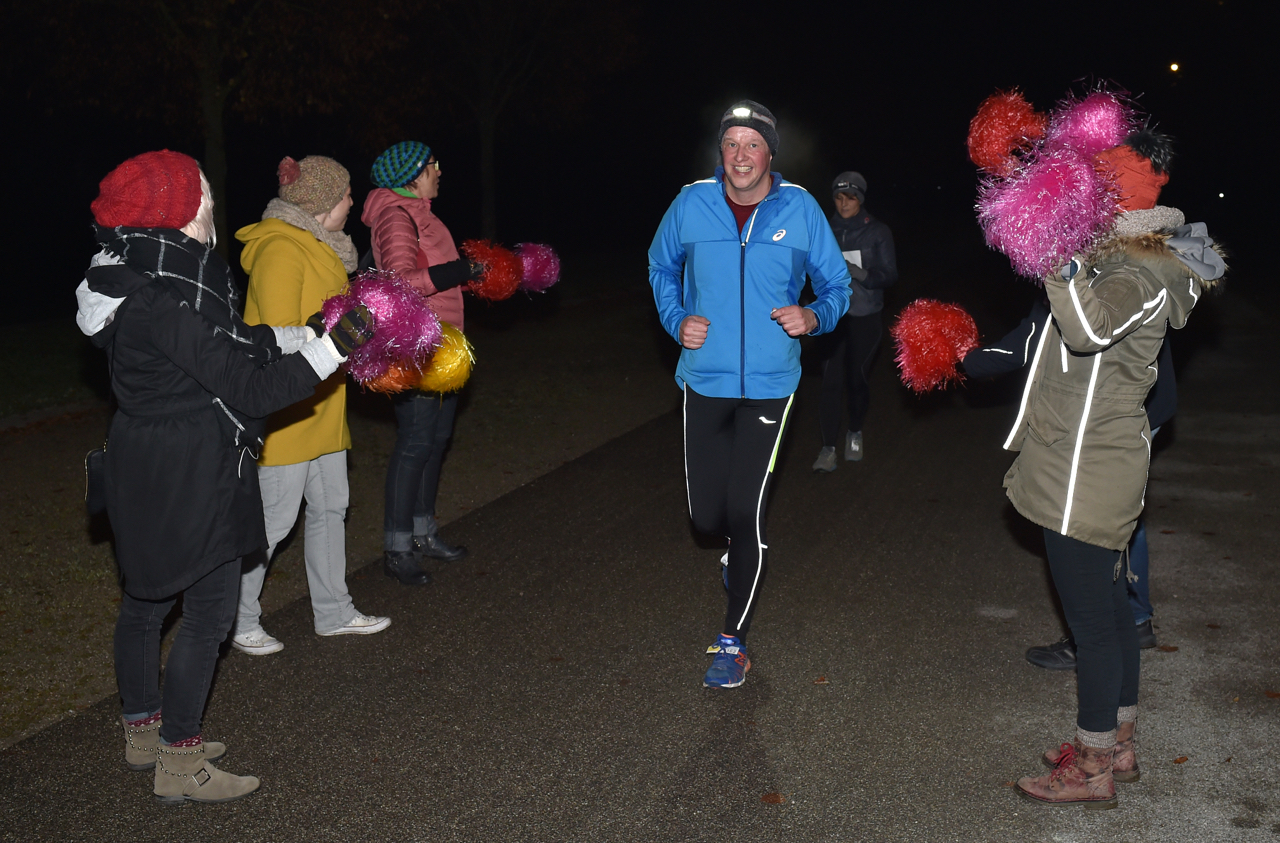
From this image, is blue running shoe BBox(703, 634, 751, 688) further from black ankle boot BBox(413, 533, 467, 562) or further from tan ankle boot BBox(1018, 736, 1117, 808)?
black ankle boot BBox(413, 533, 467, 562)

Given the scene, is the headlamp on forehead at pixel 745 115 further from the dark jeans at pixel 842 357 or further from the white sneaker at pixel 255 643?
the dark jeans at pixel 842 357

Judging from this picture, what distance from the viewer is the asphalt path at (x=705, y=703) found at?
12.0ft

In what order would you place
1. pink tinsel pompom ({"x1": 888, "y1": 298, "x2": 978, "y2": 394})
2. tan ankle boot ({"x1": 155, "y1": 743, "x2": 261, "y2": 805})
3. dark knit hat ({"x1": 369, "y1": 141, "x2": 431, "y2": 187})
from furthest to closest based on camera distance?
dark knit hat ({"x1": 369, "y1": 141, "x2": 431, "y2": 187}) < pink tinsel pompom ({"x1": 888, "y1": 298, "x2": 978, "y2": 394}) < tan ankle boot ({"x1": 155, "y1": 743, "x2": 261, "y2": 805})

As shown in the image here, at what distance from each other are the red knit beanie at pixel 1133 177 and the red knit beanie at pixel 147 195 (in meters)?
2.86

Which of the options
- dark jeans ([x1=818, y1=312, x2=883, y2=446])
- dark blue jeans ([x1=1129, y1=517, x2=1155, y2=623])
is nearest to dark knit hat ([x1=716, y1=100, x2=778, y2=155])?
dark blue jeans ([x1=1129, y1=517, x2=1155, y2=623])

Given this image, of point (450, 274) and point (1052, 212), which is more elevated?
point (1052, 212)

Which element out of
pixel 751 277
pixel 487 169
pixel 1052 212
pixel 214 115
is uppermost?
pixel 214 115

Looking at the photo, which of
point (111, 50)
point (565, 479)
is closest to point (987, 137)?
point (565, 479)

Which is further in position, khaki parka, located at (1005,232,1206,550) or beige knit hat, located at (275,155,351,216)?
beige knit hat, located at (275,155,351,216)

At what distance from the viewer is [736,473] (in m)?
4.62

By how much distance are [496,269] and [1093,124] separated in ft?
12.0

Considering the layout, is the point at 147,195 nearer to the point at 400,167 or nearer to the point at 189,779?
the point at 189,779

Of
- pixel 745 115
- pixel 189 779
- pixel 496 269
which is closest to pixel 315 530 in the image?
pixel 189 779

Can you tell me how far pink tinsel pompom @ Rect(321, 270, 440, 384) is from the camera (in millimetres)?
3596
